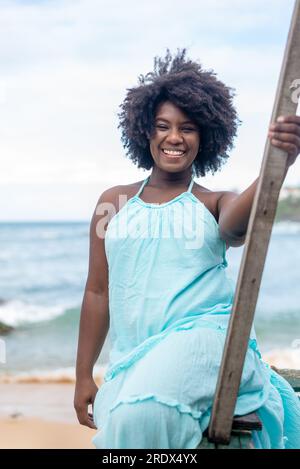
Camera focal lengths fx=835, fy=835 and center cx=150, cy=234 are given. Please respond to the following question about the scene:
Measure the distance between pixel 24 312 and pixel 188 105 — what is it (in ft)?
48.3

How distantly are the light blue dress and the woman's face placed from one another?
145 millimetres

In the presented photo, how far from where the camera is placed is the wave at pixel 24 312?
639 inches

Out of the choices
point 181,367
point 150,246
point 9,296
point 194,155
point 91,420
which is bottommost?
point 9,296

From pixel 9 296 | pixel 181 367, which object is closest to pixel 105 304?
pixel 181 367

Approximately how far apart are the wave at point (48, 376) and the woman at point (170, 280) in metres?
7.90

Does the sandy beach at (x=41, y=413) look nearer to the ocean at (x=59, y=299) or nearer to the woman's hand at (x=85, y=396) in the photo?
the ocean at (x=59, y=299)

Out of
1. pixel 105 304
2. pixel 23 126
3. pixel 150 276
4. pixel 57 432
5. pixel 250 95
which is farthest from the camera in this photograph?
pixel 23 126

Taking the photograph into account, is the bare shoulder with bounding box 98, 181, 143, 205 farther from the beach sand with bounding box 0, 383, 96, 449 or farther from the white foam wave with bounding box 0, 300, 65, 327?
the white foam wave with bounding box 0, 300, 65, 327

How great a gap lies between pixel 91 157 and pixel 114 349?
23.3 metres

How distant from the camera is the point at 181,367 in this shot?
7.98 feet

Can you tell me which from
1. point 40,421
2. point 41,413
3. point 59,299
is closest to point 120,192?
point 40,421

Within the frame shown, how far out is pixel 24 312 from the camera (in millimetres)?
17297

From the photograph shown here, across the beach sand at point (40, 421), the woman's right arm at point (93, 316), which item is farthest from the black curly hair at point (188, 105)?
the beach sand at point (40, 421)
